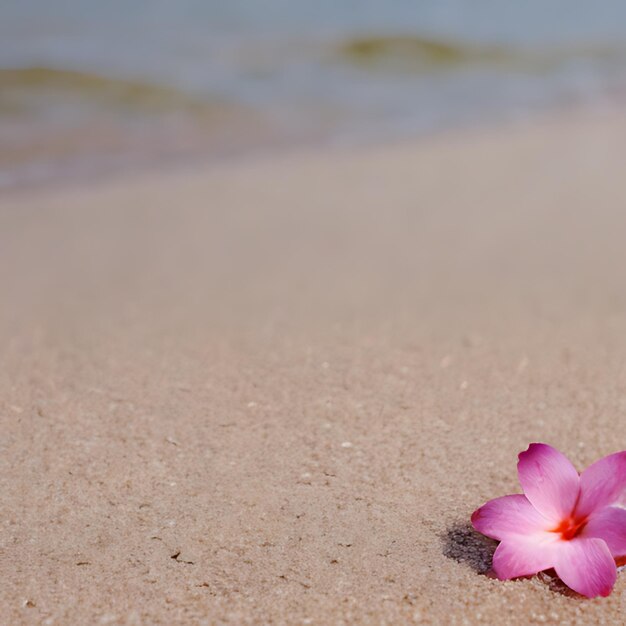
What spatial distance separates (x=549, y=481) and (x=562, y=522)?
0.04 metres

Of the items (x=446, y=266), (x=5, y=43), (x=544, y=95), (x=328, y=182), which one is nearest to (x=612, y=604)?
(x=446, y=266)

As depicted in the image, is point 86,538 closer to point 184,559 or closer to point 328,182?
point 184,559

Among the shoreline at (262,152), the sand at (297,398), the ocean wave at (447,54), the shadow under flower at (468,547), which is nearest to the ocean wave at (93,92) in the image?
the shoreline at (262,152)

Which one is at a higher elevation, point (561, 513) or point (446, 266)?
point (561, 513)

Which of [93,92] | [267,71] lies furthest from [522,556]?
[267,71]

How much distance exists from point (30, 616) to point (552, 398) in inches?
31.2

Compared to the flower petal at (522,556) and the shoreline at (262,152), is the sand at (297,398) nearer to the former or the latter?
the flower petal at (522,556)

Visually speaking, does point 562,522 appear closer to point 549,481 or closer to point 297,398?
point 549,481

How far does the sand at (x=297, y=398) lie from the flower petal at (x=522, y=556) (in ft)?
0.08

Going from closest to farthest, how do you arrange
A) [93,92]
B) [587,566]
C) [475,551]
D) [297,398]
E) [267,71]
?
1. [587,566]
2. [475,551]
3. [297,398]
4. [93,92]
5. [267,71]

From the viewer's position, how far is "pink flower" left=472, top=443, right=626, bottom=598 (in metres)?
0.90

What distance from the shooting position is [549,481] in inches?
37.9

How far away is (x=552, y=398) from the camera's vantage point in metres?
1.35

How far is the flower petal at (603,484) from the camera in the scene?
93cm
